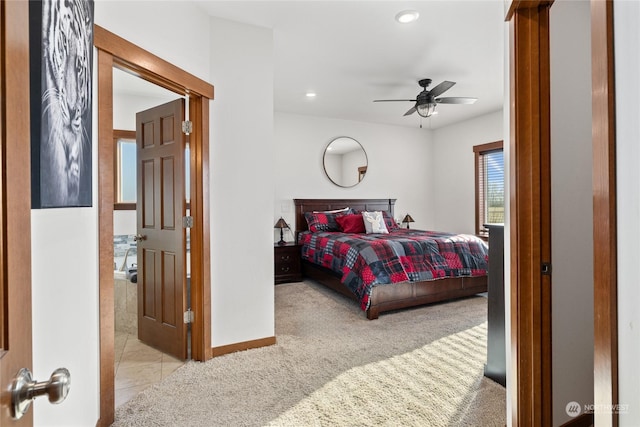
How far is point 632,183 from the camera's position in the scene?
2.13ft

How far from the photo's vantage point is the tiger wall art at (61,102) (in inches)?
27.1

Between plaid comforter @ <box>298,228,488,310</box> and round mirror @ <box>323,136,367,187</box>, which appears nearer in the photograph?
plaid comforter @ <box>298,228,488,310</box>

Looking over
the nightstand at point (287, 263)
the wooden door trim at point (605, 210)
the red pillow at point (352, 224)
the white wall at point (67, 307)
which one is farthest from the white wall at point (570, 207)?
the nightstand at point (287, 263)

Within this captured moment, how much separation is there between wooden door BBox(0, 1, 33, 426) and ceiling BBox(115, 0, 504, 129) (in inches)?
91.3

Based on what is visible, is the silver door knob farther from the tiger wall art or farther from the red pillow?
the red pillow

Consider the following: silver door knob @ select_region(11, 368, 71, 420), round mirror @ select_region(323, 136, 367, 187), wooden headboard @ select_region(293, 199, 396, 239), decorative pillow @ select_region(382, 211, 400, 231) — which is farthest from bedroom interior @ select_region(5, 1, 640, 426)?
decorative pillow @ select_region(382, 211, 400, 231)

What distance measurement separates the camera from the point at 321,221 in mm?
5441

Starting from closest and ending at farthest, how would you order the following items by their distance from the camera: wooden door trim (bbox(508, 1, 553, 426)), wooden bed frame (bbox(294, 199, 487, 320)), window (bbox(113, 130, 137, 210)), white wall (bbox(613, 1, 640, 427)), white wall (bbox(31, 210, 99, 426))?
white wall (bbox(613, 1, 640, 427)) → white wall (bbox(31, 210, 99, 426)) → wooden door trim (bbox(508, 1, 553, 426)) → wooden bed frame (bbox(294, 199, 487, 320)) → window (bbox(113, 130, 137, 210))

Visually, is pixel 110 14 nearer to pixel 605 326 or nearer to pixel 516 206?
pixel 516 206

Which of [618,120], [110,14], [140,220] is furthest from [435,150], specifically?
[618,120]

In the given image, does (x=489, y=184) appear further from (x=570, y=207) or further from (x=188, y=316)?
(x=188, y=316)

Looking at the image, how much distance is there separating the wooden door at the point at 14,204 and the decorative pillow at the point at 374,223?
186 inches

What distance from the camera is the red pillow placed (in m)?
5.22

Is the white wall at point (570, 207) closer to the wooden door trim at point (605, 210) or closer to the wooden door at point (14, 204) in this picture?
the wooden door trim at point (605, 210)
